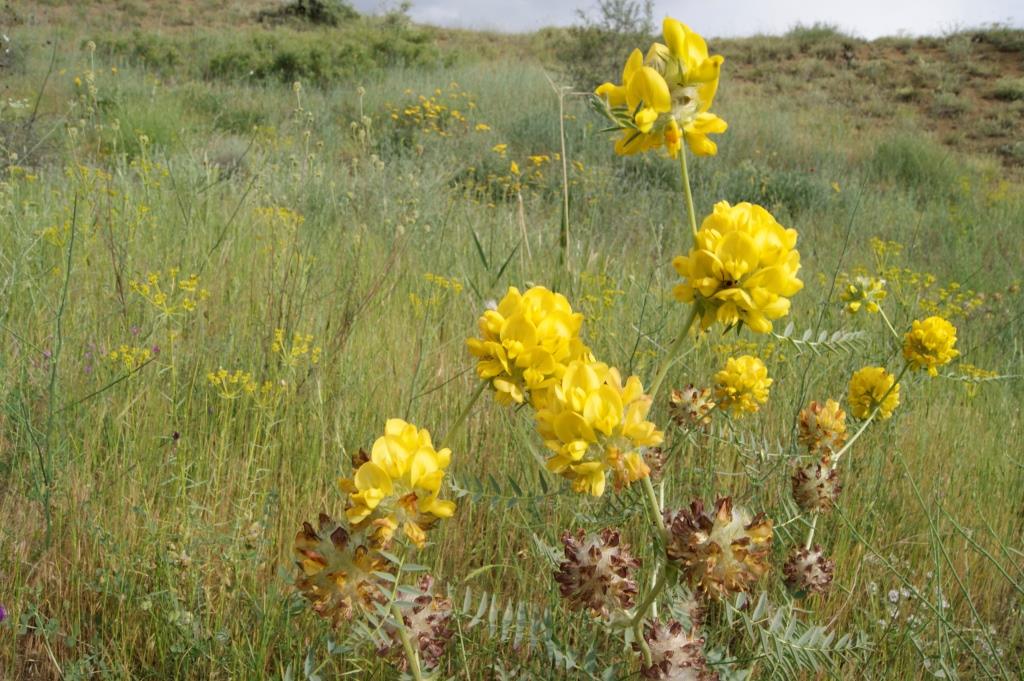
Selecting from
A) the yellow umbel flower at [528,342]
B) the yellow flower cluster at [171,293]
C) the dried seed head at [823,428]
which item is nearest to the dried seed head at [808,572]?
the dried seed head at [823,428]

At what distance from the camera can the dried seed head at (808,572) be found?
124 cm

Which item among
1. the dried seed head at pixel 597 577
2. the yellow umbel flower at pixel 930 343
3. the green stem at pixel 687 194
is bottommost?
the dried seed head at pixel 597 577

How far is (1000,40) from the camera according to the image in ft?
51.8

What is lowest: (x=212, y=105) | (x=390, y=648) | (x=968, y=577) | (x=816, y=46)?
(x=968, y=577)

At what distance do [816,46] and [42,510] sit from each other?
1862 cm

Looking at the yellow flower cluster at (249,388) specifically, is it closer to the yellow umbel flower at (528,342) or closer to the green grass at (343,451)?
the green grass at (343,451)

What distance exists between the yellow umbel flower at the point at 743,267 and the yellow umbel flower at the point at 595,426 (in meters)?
0.13

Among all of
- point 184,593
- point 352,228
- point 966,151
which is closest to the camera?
point 184,593

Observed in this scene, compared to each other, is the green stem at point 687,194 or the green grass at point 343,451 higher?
the green stem at point 687,194

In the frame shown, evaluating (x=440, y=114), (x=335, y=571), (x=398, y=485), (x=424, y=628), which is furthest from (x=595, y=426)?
(x=440, y=114)

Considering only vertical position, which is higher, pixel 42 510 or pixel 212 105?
pixel 212 105

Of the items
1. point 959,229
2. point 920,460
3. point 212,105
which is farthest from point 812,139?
point 920,460

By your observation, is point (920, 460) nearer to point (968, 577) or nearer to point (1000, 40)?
point (968, 577)

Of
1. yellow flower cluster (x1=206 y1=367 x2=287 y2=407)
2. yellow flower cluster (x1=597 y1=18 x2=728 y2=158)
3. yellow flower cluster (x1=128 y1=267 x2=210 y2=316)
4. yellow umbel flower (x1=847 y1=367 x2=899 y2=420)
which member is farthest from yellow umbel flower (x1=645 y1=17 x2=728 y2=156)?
yellow flower cluster (x1=128 y1=267 x2=210 y2=316)
